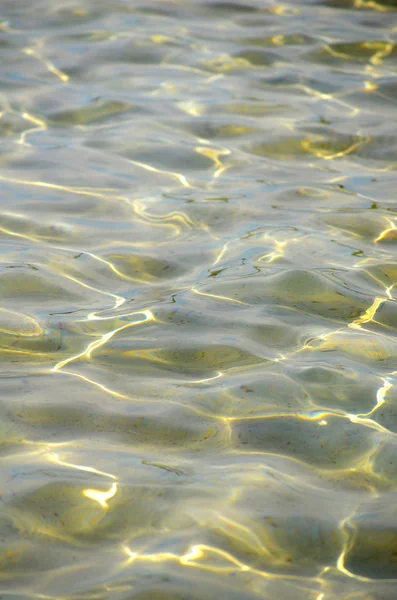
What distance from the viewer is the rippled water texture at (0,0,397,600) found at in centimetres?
147

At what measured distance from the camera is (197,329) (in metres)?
2.28

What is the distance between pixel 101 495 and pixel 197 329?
80 cm

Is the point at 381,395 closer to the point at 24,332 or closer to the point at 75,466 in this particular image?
the point at 75,466

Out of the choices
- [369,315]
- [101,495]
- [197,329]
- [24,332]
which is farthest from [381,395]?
[24,332]

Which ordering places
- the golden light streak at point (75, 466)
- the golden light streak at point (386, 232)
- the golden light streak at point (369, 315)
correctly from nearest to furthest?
1. the golden light streak at point (75, 466)
2. the golden light streak at point (369, 315)
3. the golden light streak at point (386, 232)

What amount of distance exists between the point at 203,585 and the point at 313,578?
0.74ft

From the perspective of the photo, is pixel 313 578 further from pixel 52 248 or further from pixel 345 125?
Result: pixel 345 125

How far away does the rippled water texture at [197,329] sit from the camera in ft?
4.82

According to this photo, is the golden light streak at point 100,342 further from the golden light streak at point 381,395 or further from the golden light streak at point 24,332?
the golden light streak at point 381,395

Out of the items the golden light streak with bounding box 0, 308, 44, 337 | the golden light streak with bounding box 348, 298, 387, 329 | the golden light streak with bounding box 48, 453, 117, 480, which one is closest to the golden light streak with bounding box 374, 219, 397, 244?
the golden light streak with bounding box 348, 298, 387, 329

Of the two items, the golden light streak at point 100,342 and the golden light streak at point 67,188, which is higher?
the golden light streak at point 67,188

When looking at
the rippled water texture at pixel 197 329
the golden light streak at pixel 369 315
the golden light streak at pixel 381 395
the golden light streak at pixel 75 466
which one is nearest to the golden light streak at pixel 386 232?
the rippled water texture at pixel 197 329

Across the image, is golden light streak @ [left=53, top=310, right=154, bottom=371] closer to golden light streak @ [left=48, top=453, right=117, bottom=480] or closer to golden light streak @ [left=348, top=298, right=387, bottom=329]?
golden light streak @ [left=48, top=453, right=117, bottom=480]

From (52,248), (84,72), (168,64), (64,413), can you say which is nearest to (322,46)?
(168,64)
